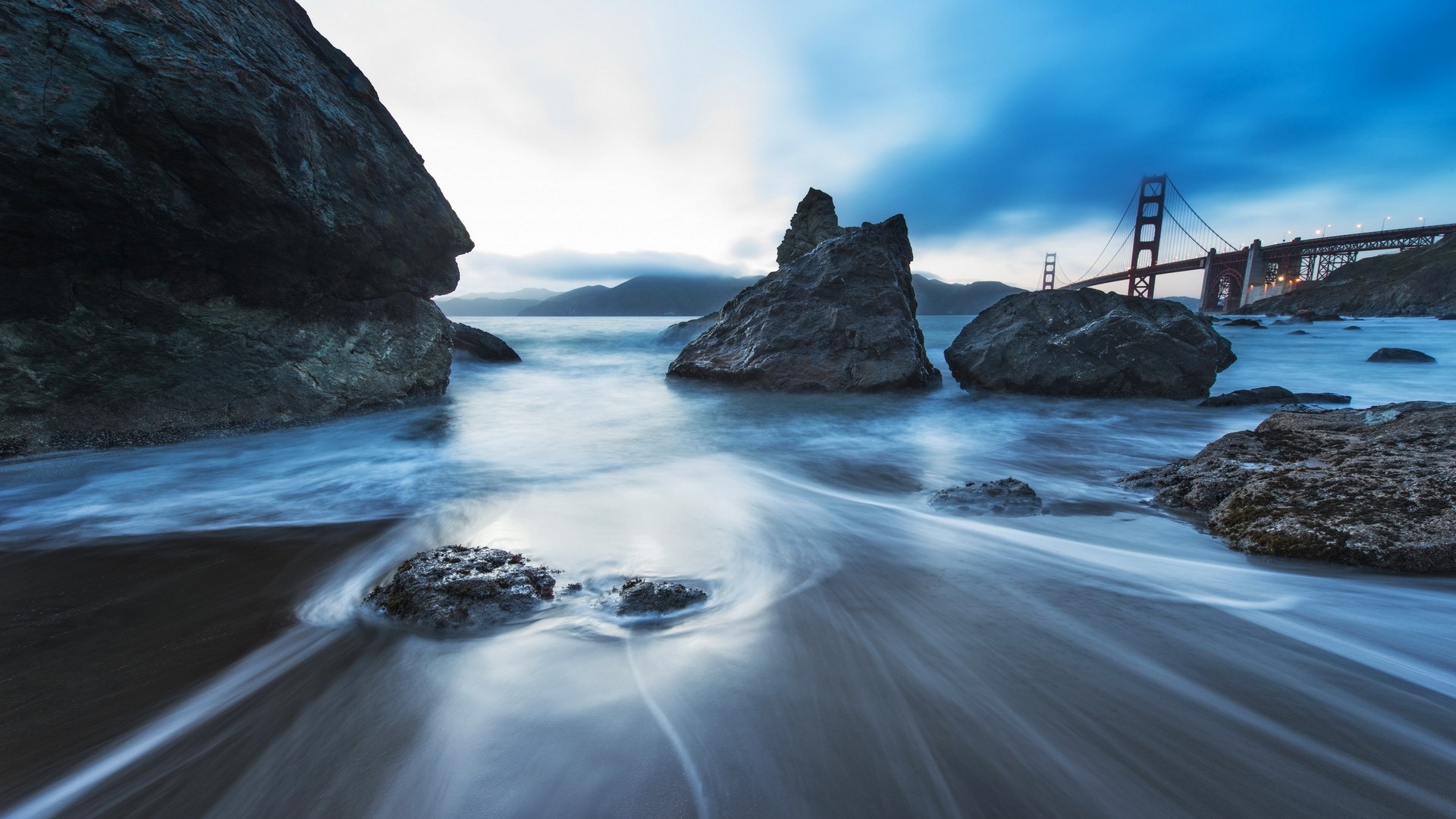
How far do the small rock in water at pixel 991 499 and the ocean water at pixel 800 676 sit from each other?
0.12 metres

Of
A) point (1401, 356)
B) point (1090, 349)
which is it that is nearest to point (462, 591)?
point (1090, 349)

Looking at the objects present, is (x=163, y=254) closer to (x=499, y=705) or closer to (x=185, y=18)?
(x=185, y=18)

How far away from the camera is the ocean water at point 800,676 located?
1.25 meters

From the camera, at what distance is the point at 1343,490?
2492mm

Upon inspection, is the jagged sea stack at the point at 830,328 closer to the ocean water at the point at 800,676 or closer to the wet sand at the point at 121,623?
the ocean water at the point at 800,676

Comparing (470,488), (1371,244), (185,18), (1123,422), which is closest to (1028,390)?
(1123,422)

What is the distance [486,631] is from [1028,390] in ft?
28.4

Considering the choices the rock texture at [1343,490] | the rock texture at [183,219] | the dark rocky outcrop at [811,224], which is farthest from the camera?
the dark rocky outcrop at [811,224]

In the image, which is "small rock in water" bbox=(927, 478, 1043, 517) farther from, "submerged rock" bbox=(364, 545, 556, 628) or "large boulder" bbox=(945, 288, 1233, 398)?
"large boulder" bbox=(945, 288, 1233, 398)

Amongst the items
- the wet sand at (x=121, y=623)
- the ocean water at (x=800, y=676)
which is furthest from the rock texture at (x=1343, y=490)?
the wet sand at (x=121, y=623)

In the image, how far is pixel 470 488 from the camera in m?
3.92

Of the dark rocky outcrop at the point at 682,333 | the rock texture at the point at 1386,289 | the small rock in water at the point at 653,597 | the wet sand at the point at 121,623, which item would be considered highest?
the rock texture at the point at 1386,289

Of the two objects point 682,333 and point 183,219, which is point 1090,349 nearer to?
point 183,219

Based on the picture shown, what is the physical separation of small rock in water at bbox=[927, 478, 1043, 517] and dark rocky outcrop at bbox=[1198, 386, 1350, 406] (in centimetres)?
584
